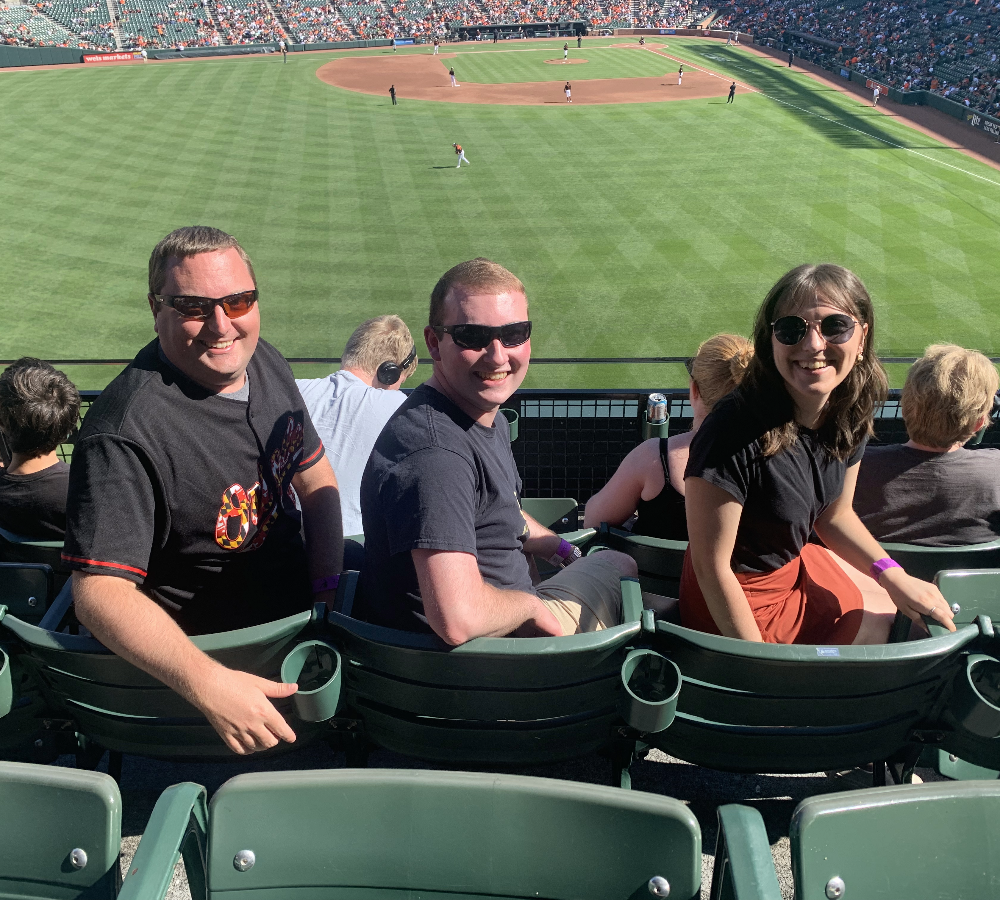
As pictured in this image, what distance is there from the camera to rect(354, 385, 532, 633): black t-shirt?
85.9 inches

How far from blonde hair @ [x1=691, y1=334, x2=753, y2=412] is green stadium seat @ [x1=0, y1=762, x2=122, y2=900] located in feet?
8.00

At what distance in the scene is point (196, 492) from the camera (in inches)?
97.6

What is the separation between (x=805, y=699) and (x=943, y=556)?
1.27 metres

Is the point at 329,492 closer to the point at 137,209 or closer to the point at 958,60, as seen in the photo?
the point at 137,209

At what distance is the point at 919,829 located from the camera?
1.70m

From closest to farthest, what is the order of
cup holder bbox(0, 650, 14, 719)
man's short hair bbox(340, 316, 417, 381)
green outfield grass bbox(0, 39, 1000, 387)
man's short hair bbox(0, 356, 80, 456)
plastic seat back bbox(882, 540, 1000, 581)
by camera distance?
1. cup holder bbox(0, 650, 14, 719)
2. plastic seat back bbox(882, 540, 1000, 581)
3. man's short hair bbox(0, 356, 80, 456)
4. man's short hair bbox(340, 316, 417, 381)
5. green outfield grass bbox(0, 39, 1000, 387)

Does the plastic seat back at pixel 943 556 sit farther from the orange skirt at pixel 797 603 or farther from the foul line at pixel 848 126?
the foul line at pixel 848 126

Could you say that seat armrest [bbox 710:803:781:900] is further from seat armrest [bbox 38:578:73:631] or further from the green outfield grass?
the green outfield grass

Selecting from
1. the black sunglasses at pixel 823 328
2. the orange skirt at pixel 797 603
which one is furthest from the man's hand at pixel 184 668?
the black sunglasses at pixel 823 328

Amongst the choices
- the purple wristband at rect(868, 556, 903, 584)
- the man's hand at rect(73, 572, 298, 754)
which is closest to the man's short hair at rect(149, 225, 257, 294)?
the man's hand at rect(73, 572, 298, 754)

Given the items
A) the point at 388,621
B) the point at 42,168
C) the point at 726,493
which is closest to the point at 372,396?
the point at 388,621

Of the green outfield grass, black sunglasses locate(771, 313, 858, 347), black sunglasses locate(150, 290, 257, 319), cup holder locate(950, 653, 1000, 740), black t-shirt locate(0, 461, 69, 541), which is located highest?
black sunglasses locate(771, 313, 858, 347)

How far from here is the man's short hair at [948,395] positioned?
321 centimetres

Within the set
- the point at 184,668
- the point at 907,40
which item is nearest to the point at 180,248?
the point at 184,668
